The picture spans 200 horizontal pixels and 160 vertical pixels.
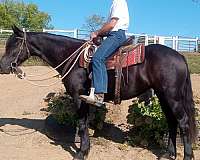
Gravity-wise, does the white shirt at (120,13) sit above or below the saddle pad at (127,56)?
above

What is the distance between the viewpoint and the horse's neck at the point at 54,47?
6855 millimetres

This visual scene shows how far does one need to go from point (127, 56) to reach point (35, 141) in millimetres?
2404

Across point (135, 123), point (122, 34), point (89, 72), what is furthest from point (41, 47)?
point (135, 123)

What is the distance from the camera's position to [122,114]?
838cm

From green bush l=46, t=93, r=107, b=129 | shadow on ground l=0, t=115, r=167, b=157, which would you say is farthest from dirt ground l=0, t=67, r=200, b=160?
green bush l=46, t=93, r=107, b=129

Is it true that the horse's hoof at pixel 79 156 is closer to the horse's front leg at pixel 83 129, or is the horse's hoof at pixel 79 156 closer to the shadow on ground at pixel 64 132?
the horse's front leg at pixel 83 129

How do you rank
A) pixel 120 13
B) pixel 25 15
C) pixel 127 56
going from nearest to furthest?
pixel 120 13, pixel 127 56, pixel 25 15

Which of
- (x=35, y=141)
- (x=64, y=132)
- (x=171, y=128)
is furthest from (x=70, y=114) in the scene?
(x=171, y=128)

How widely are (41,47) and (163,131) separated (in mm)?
2535

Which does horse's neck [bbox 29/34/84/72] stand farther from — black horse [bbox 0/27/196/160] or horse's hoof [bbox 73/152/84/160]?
horse's hoof [bbox 73/152/84/160]

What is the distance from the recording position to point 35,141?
739 centimetres

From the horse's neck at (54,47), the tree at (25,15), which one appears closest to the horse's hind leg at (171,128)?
the horse's neck at (54,47)

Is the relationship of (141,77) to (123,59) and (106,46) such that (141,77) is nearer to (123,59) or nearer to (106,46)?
(123,59)

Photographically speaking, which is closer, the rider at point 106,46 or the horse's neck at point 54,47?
the rider at point 106,46
